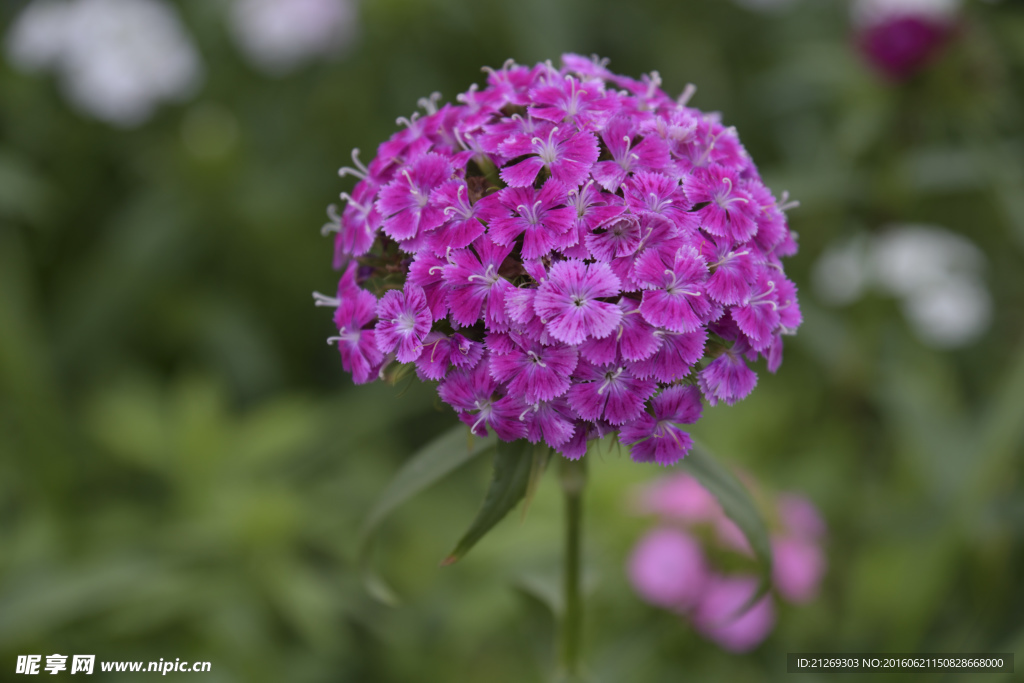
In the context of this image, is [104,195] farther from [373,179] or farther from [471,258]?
[471,258]

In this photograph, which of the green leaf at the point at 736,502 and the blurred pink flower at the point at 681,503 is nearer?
the green leaf at the point at 736,502

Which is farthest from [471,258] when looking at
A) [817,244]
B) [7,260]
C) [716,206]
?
[817,244]

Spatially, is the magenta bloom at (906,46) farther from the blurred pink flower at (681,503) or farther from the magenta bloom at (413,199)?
the magenta bloom at (413,199)

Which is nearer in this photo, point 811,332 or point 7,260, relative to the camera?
point 811,332

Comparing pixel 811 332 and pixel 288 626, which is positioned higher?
pixel 811 332

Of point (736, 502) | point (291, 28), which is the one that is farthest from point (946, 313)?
point (291, 28)

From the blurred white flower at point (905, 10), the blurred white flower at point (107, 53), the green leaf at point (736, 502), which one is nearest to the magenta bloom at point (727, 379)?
the green leaf at point (736, 502)

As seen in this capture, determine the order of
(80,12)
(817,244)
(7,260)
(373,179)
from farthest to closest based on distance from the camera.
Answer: (817,244) < (80,12) < (7,260) < (373,179)
